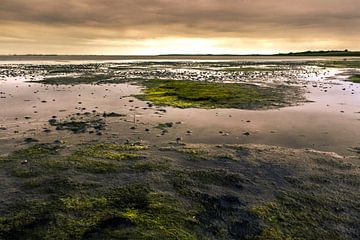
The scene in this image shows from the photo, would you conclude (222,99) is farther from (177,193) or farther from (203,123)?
(177,193)

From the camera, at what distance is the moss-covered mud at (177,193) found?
24.9ft

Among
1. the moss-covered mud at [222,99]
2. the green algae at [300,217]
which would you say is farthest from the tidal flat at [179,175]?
the moss-covered mud at [222,99]

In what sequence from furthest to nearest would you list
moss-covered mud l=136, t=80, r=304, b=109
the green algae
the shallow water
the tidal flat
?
moss-covered mud l=136, t=80, r=304, b=109, the shallow water, the tidal flat, the green algae

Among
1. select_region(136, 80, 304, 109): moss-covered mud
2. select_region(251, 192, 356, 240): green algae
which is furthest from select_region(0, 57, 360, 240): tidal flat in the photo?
select_region(136, 80, 304, 109): moss-covered mud

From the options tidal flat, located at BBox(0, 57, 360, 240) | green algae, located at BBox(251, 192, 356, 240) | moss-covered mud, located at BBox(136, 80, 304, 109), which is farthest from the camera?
moss-covered mud, located at BBox(136, 80, 304, 109)

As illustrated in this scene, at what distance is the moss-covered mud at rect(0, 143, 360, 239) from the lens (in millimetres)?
7582

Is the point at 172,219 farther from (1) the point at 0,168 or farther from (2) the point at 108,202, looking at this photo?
(1) the point at 0,168

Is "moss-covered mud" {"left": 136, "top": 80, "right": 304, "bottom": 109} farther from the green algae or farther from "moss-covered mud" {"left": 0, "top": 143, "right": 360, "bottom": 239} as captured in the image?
the green algae

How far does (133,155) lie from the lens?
12.6 metres

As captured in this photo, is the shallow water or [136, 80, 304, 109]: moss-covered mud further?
[136, 80, 304, 109]: moss-covered mud

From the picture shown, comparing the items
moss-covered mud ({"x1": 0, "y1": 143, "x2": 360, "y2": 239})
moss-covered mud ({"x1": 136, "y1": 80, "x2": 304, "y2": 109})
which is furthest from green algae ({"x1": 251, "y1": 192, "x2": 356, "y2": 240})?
moss-covered mud ({"x1": 136, "y1": 80, "x2": 304, "y2": 109})

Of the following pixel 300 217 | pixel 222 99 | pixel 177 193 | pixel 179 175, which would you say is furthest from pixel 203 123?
pixel 300 217

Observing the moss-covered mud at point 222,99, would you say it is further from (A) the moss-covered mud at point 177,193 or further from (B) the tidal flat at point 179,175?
(A) the moss-covered mud at point 177,193

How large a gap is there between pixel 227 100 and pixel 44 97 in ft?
49.8
